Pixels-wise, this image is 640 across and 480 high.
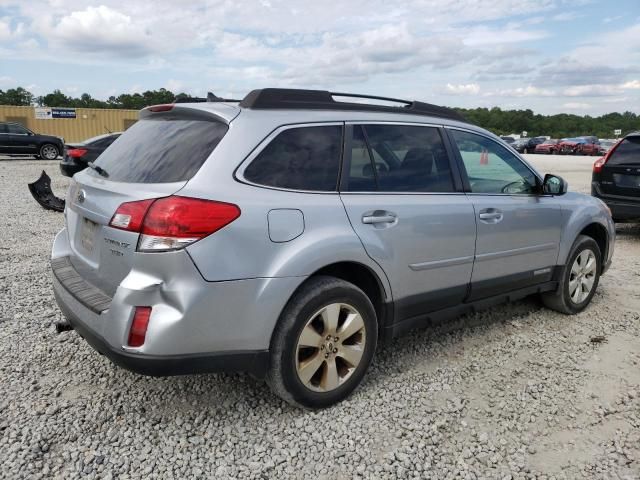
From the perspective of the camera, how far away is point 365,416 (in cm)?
305

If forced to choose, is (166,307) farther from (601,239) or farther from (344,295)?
(601,239)

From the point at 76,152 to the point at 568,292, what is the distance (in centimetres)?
1176

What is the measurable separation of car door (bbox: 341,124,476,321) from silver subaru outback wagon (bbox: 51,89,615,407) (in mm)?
10

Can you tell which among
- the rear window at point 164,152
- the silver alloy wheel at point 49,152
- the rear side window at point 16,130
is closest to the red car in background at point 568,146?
the silver alloy wheel at point 49,152

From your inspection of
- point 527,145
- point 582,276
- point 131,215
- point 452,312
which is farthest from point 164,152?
point 527,145

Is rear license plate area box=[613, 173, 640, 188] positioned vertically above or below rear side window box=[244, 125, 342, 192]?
below

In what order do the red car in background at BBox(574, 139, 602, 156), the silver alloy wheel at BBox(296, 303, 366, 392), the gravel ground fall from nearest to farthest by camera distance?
1. the gravel ground
2. the silver alloy wheel at BBox(296, 303, 366, 392)
3. the red car in background at BBox(574, 139, 602, 156)

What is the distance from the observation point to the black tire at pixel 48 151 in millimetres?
22781

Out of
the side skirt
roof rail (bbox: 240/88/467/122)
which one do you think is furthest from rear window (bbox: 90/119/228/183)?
the side skirt

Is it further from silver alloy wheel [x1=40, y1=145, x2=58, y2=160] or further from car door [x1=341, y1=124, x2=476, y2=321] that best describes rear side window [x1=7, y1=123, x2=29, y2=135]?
car door [x1=341, y1=124, x2=476, y2=321]

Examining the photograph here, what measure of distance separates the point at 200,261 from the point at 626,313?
13.6ft

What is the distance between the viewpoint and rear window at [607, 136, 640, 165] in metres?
8.10

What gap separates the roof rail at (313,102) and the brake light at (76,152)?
11.1 metres

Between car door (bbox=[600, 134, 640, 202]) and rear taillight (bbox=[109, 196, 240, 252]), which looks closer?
rear taillight (bbox=[109, 196, 240, 252])
